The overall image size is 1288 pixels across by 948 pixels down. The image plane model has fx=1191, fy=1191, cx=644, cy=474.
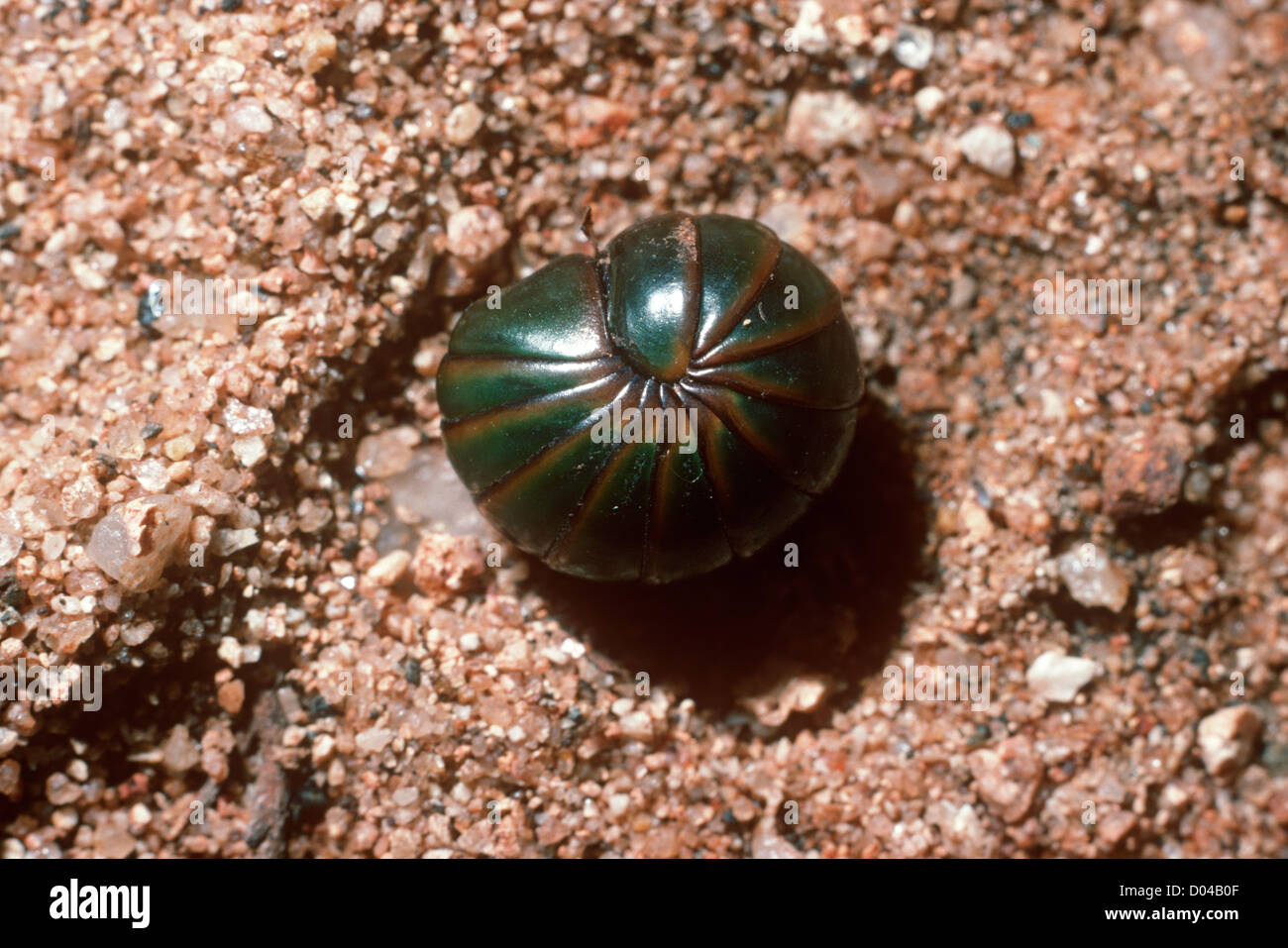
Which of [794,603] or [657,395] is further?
[794,603]

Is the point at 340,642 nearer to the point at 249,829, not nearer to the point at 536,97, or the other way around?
the point at 249,829

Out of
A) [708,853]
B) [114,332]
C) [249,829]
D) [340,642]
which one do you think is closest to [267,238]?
[114,332]

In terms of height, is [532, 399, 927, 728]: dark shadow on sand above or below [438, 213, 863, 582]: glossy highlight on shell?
below

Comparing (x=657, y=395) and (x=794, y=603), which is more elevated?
(x=657, y=395)

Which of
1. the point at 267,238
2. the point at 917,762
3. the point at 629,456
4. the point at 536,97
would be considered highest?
the point at 536,97

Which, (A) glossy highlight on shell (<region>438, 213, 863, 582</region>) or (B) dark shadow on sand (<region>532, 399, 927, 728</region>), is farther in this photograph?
(B) dark shadow on sand (<region>532, 399, 927, 728</region>)

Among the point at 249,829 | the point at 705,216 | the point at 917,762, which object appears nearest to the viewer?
the point at 705,216

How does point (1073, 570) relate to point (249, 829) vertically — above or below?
above

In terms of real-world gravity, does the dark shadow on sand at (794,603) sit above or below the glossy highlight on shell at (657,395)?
below
